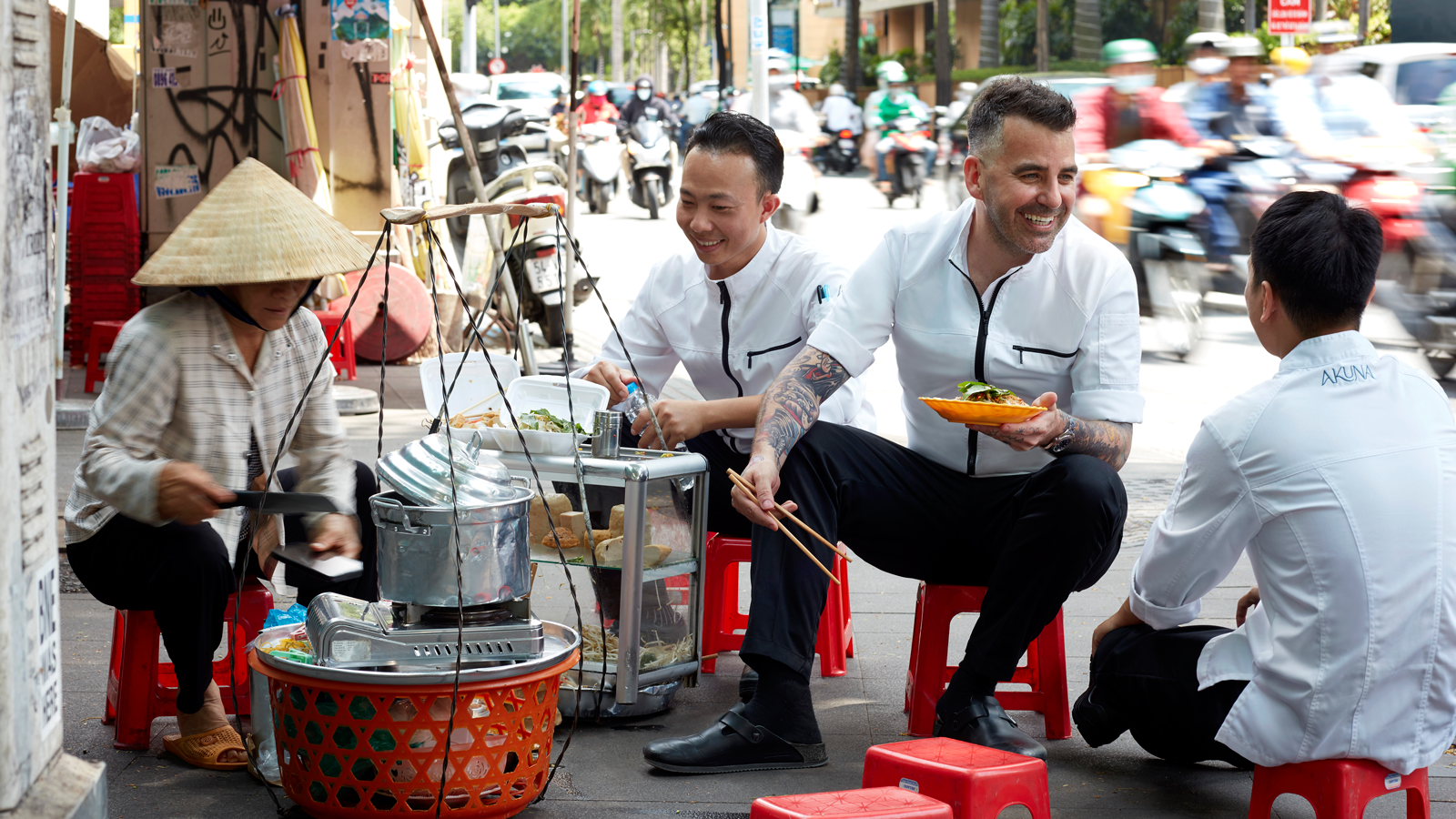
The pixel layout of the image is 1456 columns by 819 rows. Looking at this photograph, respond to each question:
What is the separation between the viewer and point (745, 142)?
3.11 m

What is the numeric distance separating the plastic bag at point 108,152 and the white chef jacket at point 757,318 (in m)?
4.71

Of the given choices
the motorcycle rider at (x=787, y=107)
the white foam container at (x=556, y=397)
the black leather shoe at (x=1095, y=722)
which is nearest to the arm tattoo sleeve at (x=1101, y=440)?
the black leather shoe at (x=1095, y=722)

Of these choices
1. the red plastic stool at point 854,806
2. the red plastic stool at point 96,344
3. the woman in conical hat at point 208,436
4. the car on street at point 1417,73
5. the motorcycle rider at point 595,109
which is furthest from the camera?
the motorcycle rider at point 595,109

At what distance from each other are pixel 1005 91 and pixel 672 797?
1525 mm

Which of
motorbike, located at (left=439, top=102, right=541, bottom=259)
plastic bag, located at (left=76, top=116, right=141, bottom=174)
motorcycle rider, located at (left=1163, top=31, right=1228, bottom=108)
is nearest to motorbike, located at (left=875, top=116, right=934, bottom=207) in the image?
motorbike, located at (left=439, top=102, right=541, bottom=259)

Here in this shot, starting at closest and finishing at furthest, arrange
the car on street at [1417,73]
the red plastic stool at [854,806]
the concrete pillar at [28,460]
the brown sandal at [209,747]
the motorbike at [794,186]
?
1. the concrete pillar at [28,460]
2. the red plastic stool at [854,806]
3. the brown sandal at [209,747]
4. the car on street at [1417,73]
5. the motorbike at [794,186]

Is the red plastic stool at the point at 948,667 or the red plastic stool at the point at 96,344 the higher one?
the red plastic stool at the point at 96,344

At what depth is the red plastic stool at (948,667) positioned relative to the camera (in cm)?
276

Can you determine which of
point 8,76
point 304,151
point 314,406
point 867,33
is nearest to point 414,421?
point 304,151

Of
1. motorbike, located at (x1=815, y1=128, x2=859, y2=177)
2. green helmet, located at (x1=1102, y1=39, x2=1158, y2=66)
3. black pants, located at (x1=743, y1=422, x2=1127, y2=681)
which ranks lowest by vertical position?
black pants, located at (x1=743, y1=422, x2=1127, y2=681)

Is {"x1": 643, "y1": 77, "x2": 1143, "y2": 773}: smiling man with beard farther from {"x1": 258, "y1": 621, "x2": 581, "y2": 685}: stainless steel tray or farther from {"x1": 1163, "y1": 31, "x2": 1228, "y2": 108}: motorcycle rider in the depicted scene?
{"x1": 1163, "y1": 31, "x2": 1228, "y2": 108}: motorcycle rider

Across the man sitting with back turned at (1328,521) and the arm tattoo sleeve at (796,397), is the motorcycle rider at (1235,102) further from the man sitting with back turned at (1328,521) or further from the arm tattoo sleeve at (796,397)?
the man sitting with back turned at (1328,521)

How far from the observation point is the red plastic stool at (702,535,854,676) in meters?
3.15

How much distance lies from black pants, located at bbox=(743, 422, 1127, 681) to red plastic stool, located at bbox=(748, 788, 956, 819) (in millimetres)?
501
